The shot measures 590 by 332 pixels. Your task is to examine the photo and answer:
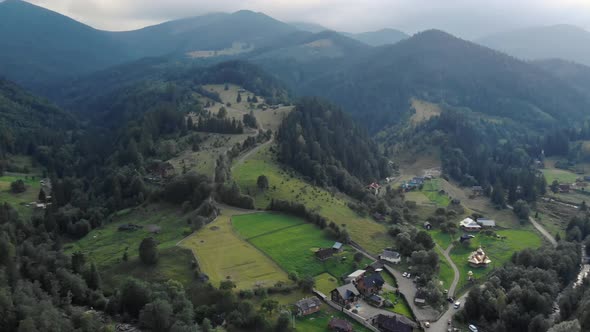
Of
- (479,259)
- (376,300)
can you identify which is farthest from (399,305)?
(479,259)

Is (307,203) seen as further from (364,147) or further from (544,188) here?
(544,188)

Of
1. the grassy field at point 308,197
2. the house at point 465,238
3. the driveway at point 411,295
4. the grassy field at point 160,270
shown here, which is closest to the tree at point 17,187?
the grassy field at point 308,197

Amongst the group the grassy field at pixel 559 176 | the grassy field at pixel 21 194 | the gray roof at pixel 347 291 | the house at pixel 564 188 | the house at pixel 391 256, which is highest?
the gray roof at pixel 347 291

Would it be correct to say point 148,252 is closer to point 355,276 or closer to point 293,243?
point 293,243

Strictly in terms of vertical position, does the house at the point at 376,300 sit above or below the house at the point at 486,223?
above

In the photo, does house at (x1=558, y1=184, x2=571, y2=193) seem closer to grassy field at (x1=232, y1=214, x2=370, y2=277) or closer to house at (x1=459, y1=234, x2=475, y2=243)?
house at (x1=459, y1=234, x2=475, y2=243)

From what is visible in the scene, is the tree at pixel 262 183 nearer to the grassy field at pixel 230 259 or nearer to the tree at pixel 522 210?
the grassy field at pixel 230 259

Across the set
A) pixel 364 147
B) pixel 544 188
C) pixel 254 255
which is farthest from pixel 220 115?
pixel 544 188
